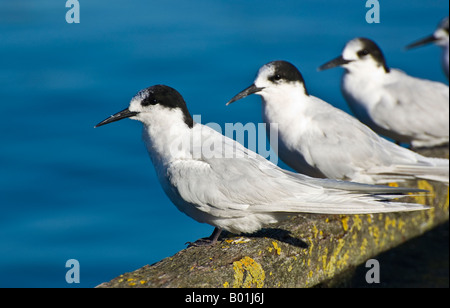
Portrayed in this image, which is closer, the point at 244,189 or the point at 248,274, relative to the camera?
the point at 248,274

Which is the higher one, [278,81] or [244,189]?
[278,81]

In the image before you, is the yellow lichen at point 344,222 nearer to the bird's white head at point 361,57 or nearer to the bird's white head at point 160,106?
the bird's white head at point 160,106

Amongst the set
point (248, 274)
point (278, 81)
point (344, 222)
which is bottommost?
point (248, 274)

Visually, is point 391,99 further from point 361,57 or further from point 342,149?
point 342,149

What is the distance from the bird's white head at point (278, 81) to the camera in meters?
4.62

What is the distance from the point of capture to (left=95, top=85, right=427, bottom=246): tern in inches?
129

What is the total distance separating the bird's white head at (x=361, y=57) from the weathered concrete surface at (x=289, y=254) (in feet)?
5.31

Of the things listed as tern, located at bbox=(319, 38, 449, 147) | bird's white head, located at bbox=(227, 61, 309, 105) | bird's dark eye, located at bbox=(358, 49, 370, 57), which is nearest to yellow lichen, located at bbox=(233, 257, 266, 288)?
bird's white head, located at bbox=(227, 61, 309, 105)

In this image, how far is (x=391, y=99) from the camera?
5555mm

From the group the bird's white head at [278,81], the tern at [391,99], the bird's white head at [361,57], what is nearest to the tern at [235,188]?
the bird's white head at [278,81]

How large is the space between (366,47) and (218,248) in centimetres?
296

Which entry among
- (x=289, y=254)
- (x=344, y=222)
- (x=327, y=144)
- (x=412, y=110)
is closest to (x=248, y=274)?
(x=289, y=254)

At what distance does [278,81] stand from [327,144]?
0.57 metres

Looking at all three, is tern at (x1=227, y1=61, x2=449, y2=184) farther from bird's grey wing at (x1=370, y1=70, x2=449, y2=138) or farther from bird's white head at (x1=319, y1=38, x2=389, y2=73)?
bird's white head at (x1=319, y1=38, x2=389, y2=73)
